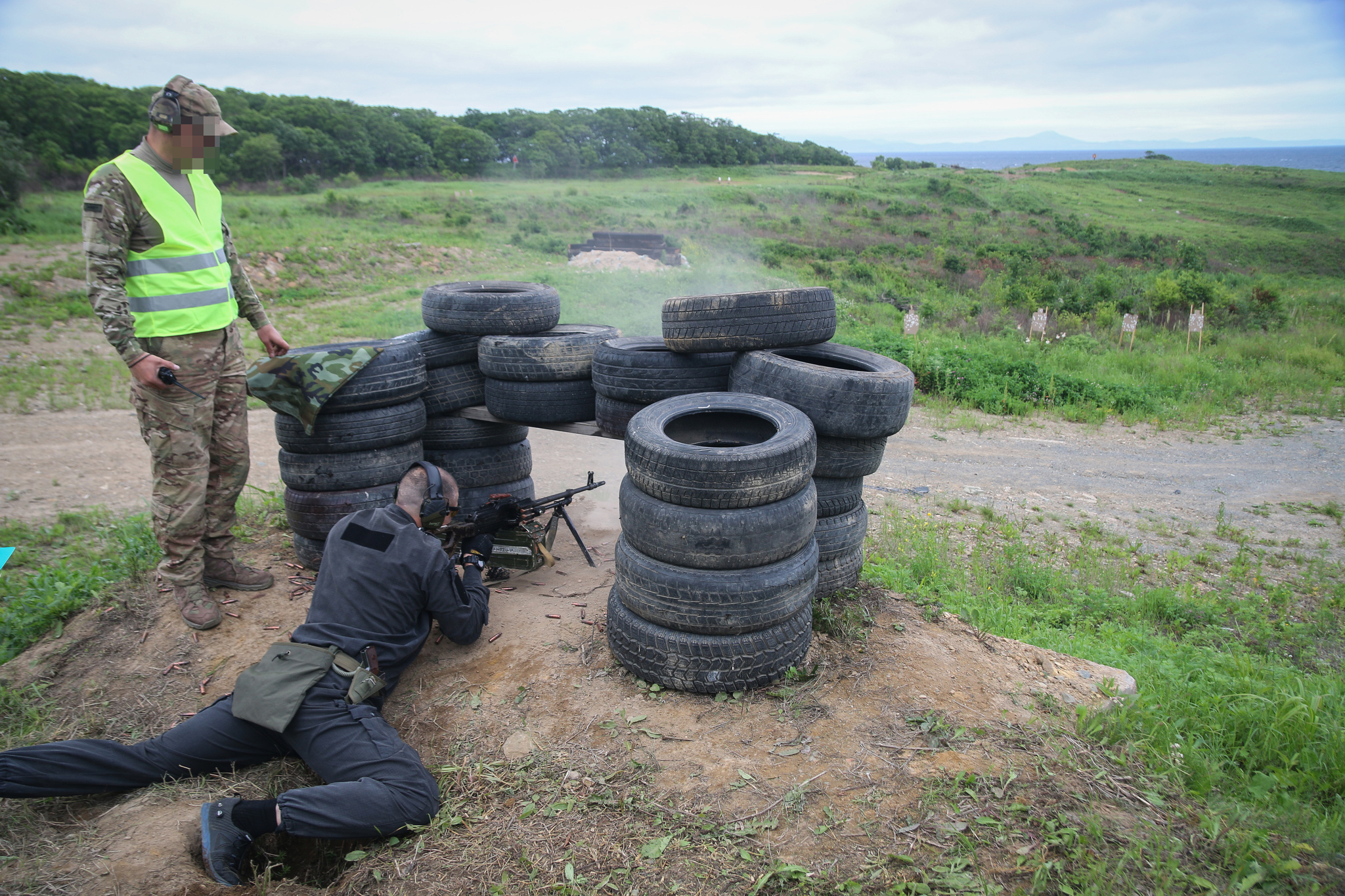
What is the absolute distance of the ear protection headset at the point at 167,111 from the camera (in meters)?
4.29

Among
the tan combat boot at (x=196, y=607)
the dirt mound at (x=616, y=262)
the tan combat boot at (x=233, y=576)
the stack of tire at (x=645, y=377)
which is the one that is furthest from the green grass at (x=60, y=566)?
the dirt mound at (x=616, y=262)

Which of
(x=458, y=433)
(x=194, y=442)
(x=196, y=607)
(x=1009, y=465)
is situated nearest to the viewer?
(x=194, y=442)

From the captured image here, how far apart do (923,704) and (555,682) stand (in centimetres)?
201

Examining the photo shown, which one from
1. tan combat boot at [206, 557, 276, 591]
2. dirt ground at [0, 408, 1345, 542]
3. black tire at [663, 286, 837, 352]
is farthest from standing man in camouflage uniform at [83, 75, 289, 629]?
dirt ground at [0, 408, 1345, 542]

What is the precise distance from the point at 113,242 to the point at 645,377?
3267 millimetres

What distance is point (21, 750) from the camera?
329 cm

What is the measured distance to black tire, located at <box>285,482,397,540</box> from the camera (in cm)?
525

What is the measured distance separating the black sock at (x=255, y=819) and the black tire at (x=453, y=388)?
127 inches

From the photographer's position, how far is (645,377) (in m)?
5.05

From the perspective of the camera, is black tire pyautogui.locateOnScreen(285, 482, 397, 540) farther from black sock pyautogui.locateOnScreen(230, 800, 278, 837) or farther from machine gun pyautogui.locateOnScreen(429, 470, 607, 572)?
black sock pyautogui.locateOnScreen(230, 800, 278, 837)

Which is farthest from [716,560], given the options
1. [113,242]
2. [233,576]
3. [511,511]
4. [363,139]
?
[363,139]

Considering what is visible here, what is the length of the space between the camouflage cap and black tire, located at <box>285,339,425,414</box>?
145 centimetres

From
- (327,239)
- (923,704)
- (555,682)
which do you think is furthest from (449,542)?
(327,239)

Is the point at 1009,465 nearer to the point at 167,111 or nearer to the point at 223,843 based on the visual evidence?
the point at 223,843
